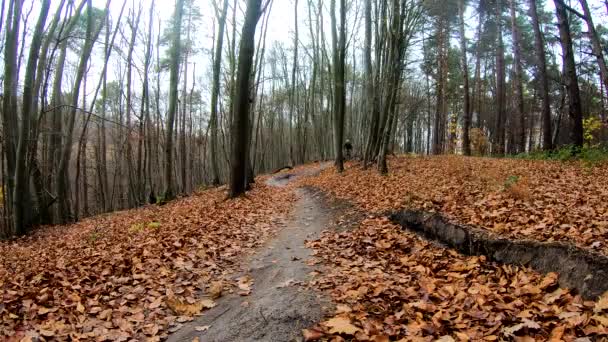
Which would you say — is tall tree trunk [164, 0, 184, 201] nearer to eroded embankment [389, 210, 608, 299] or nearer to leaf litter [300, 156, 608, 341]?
leaf litter [300, 156, 608, 341]

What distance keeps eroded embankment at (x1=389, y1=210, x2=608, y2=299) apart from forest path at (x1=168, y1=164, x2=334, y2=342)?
75.9 inches

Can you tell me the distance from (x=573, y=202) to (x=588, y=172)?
4094 millimetres

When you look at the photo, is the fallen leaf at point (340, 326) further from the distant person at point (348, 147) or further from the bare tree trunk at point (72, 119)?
the distant person at point (348, 147)

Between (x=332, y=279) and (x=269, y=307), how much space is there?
89 cm

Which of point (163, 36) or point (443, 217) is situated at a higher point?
point (163, 36)

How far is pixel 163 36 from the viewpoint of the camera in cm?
2133

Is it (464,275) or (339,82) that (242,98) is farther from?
(464,275)

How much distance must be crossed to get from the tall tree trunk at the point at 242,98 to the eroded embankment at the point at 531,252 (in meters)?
6.79

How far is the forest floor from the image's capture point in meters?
3.28

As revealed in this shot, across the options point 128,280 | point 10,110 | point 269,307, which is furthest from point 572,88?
point 10,110

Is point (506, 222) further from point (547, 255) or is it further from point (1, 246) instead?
point (1, 246)

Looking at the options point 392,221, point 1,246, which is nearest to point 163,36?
point 1,246

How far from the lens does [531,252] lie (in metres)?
4.13

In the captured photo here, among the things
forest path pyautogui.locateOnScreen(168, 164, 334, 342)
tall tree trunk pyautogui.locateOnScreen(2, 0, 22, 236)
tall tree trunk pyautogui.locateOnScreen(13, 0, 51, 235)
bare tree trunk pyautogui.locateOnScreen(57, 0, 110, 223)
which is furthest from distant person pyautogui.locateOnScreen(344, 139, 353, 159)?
forest path pyautogui.locateOnScreen(168, 164, 334, 342)
